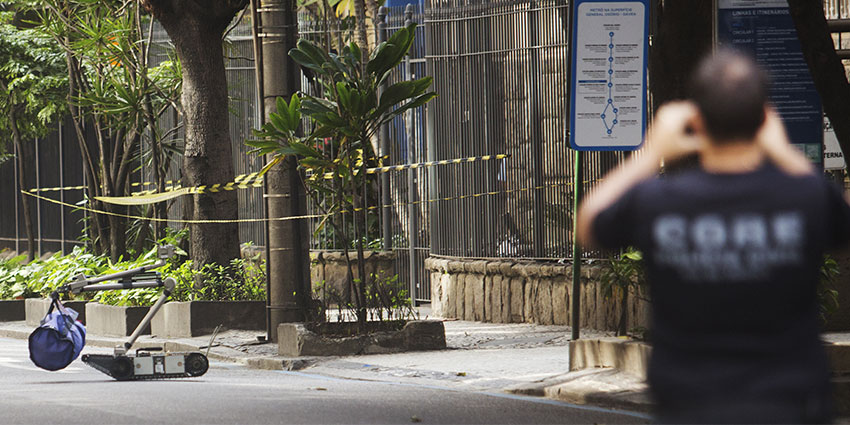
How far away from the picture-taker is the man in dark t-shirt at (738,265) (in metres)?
3.18

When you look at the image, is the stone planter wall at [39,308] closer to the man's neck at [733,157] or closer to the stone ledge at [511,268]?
the stone ledge at [511,268]

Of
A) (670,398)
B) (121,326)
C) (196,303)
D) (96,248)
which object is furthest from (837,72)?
(96,248)

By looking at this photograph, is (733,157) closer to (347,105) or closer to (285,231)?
(347,105)

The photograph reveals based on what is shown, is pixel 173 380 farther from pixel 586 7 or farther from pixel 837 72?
pixel 837 72

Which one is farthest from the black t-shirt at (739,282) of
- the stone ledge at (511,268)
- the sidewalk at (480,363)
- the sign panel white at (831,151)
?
the stone ledge at (511,268)

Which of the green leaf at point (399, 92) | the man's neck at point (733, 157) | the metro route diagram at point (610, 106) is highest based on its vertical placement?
the green leaf at point (399, 92)

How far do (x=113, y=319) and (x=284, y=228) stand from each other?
324 centimetres

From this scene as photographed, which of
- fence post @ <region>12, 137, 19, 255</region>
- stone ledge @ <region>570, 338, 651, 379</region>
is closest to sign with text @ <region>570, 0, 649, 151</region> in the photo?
stone ledge @ <region>570, 338, 651, 379</region>

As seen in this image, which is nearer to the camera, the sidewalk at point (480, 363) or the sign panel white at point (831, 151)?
the sidewalk at point (480, 363)

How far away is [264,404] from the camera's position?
8883mm

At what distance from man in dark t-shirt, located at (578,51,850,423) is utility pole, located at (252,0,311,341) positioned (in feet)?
34.3

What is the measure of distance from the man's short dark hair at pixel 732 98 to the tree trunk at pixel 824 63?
644cm

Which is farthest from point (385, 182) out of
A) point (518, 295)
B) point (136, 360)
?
point (136, 360)

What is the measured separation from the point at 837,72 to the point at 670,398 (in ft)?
22.1
